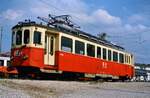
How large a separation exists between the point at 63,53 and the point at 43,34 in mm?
1966

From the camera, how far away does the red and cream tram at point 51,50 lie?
21.1m

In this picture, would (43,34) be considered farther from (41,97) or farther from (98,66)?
(41,97)

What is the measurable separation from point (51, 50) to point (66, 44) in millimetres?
1182

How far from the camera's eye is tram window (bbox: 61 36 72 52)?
879 inches

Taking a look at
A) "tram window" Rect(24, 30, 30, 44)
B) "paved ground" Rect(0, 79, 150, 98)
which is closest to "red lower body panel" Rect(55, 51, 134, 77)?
"tram window" Rect(24, 30, 30, 44)

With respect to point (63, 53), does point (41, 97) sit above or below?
below

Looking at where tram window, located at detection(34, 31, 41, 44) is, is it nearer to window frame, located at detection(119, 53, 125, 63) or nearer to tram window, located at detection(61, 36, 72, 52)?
tram window, located at detection(61, 36, 72, 52)

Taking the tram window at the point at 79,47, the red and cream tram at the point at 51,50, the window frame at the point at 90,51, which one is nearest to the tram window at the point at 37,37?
the red and cream tram at the point at 51,50

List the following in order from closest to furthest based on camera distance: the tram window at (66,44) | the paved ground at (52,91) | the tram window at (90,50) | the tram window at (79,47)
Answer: the paved ground at (52,91) → the tram window at (66,44) → the tram window at (79,47) → the tram window at (90,50)

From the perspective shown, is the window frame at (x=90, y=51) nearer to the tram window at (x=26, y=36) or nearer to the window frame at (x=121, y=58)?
the tram window at (x=26, y=36)

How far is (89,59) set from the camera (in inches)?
1022

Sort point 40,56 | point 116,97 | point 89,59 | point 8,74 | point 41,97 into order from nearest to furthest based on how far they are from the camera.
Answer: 1. point 41,97
2. point 116,97
3. point 40,56
4. point 89,59
5. point 8,74

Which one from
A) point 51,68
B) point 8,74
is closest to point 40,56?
point 51,68

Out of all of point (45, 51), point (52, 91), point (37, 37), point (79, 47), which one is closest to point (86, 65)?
point (79, 47)
